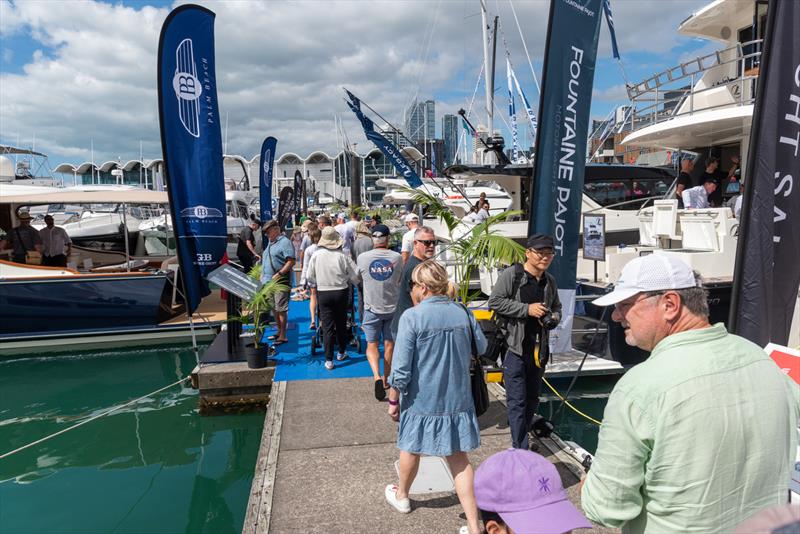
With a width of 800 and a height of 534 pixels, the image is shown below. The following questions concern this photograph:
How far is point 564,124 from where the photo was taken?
5.24 m

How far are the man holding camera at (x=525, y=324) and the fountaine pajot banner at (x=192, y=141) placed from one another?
447 cm

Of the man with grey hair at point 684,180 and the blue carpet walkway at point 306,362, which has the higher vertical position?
the man with grey hair at point 684,180

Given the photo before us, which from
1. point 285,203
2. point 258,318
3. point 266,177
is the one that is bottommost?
point 258,318

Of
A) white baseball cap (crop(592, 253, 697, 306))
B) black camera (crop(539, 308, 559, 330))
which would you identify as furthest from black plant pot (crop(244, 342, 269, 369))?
white baseball cap (crop(592, 253, 697, 306))

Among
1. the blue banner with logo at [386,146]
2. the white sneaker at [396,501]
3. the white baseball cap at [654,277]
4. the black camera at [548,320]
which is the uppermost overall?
the blue banner with logo at [386,146]

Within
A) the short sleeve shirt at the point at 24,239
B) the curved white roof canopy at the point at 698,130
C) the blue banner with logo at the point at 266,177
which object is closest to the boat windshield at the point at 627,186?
the curved white roof canopy at the point at 698,130

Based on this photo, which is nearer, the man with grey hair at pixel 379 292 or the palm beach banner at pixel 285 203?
the man with grey hair at pixel 379 292

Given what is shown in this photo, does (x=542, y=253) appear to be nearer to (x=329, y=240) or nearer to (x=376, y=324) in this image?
(x=376, y=324)

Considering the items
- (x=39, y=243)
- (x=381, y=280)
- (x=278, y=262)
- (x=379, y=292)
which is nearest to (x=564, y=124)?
(x=381, y=280)

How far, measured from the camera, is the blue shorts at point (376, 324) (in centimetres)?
595

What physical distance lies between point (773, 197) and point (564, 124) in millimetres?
2482

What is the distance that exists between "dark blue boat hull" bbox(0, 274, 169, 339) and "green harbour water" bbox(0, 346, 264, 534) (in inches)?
37.5

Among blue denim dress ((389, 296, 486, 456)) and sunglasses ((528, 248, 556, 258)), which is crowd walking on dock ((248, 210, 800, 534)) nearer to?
blue denim dress ((389, 296, 486, 456))

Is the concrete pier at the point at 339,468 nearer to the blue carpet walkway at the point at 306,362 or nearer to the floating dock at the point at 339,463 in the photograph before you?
the floating dock at the point at 339,463
